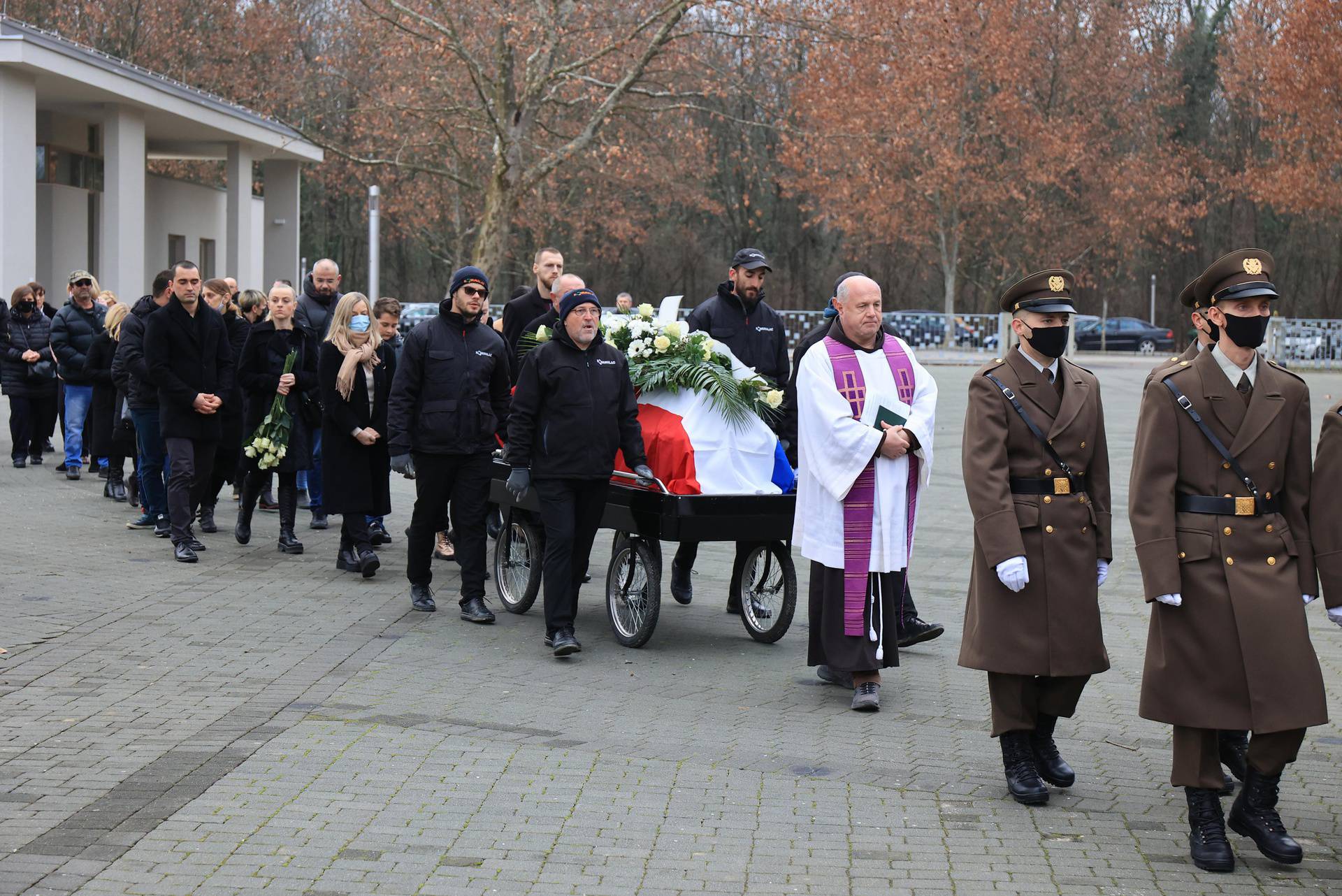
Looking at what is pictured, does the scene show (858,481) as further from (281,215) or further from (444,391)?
(281,215)

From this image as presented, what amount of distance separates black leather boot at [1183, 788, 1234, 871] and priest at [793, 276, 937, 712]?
2.21 metres

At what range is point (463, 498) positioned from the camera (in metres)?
9.44

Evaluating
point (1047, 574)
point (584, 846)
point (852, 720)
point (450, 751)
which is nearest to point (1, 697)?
point (450, 751)

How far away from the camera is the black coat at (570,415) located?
8.40 metres

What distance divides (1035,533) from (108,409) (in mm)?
10489

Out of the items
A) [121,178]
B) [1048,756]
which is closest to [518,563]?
[1048,756]

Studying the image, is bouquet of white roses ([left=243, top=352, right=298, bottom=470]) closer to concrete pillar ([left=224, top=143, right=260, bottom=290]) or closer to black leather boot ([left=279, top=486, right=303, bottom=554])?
black leather boot ([left=279, top=486, right=303, bottom=554])

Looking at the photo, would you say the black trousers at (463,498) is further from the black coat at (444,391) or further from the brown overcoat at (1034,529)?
the brown overcoat at (1034,529)

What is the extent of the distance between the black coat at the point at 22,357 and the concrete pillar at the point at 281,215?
27210mm

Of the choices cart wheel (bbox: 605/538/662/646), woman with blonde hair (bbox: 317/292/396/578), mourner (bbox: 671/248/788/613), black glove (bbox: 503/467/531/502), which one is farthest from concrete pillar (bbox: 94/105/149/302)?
black glove (bbox: 503/467/531/502)

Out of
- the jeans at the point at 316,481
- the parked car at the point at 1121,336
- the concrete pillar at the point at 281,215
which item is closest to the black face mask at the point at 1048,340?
the jeans at the point at 316,481

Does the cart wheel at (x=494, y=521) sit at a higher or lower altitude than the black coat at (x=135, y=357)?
lower

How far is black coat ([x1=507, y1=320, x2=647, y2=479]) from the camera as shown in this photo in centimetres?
840

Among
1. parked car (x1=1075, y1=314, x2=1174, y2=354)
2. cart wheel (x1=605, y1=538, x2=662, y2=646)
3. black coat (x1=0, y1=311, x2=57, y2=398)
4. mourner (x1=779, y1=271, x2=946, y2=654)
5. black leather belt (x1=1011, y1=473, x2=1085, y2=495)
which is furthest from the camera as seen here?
parked car (x1=1075, y1=314, x2=1174, y2=354)
